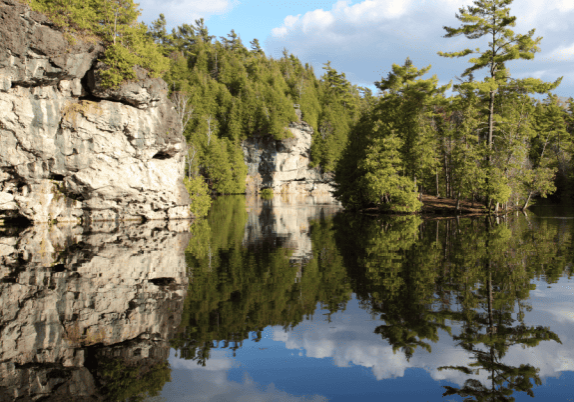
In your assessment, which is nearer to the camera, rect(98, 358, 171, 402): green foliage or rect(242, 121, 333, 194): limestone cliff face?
rect(98, 358, 171, 402): green foliage

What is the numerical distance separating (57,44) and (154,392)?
2656 cm

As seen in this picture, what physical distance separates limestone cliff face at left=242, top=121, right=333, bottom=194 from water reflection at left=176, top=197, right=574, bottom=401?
6966 cm

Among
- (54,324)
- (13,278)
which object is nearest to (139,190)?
(13,278)

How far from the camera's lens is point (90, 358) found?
7.29 m

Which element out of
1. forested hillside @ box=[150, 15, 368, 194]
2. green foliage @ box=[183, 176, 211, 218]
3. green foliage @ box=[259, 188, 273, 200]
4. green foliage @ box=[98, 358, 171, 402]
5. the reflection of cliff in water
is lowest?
green foliage @ box=[98, 358, 171, 402]

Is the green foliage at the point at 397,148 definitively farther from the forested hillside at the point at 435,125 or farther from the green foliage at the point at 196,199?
the green foliage at the point at 196,199

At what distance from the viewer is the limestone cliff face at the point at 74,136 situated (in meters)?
25.2

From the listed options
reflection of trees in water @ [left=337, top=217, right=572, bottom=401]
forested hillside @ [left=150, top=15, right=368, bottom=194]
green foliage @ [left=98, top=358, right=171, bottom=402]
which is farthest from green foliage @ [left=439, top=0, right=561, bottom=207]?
forested hillside @ [left=150, top=15, right=368, bottom=194]

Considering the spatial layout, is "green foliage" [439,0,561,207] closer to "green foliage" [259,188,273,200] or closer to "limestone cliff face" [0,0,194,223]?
"limestone cliff face" [0,0,194,223]

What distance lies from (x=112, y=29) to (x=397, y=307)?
2912 centimetres

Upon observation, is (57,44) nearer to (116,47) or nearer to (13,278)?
(116,47)

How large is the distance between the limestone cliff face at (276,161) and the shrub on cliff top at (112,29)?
185 feet

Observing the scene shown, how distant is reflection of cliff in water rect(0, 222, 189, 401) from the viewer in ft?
21.2

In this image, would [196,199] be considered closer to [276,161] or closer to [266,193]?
[266,193]
